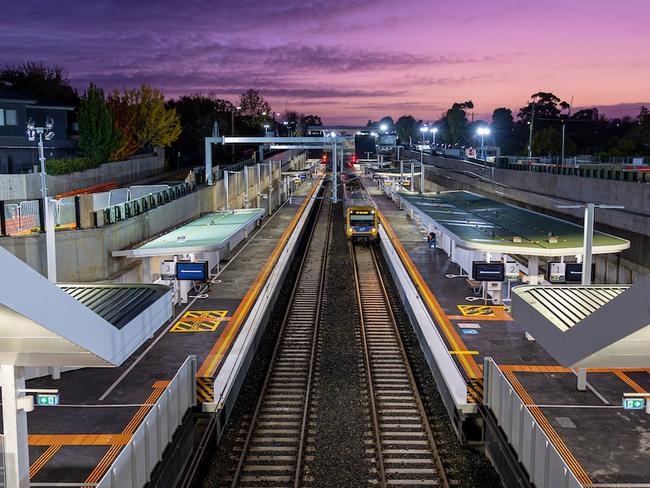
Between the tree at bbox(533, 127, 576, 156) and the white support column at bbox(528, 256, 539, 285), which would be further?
the tree at bbox(533, 127, 576, 156)

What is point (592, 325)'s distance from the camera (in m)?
8.00

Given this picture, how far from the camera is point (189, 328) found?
792 inches

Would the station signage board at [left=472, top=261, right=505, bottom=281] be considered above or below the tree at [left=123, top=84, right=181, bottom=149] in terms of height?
below

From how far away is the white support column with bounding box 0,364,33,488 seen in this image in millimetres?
7754

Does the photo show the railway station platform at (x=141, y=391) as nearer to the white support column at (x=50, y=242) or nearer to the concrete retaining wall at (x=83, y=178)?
the white support column at (x=50, y=242)

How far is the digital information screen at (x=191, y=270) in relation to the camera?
21.3 m

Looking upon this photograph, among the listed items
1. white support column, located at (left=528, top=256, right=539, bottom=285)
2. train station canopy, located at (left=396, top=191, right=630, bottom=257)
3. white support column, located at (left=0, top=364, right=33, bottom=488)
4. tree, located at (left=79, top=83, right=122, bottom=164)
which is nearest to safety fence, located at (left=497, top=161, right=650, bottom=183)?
train station canopy, located at (left=396, top=191, right=630, bottom=257)

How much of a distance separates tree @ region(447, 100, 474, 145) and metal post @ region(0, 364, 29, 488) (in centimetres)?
13268

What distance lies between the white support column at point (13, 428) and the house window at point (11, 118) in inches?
1661

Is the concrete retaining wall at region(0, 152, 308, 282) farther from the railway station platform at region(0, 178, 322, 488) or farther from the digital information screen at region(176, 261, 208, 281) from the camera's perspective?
the railway station platform at region(0, 178, 322, 488)

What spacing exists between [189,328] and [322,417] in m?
6.48

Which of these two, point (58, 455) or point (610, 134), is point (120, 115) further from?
point (610, 134)

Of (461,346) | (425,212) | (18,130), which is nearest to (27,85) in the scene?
(18,130)

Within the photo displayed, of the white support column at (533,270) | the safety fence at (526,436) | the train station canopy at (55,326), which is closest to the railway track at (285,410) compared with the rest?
the safety fence at (526,436)
